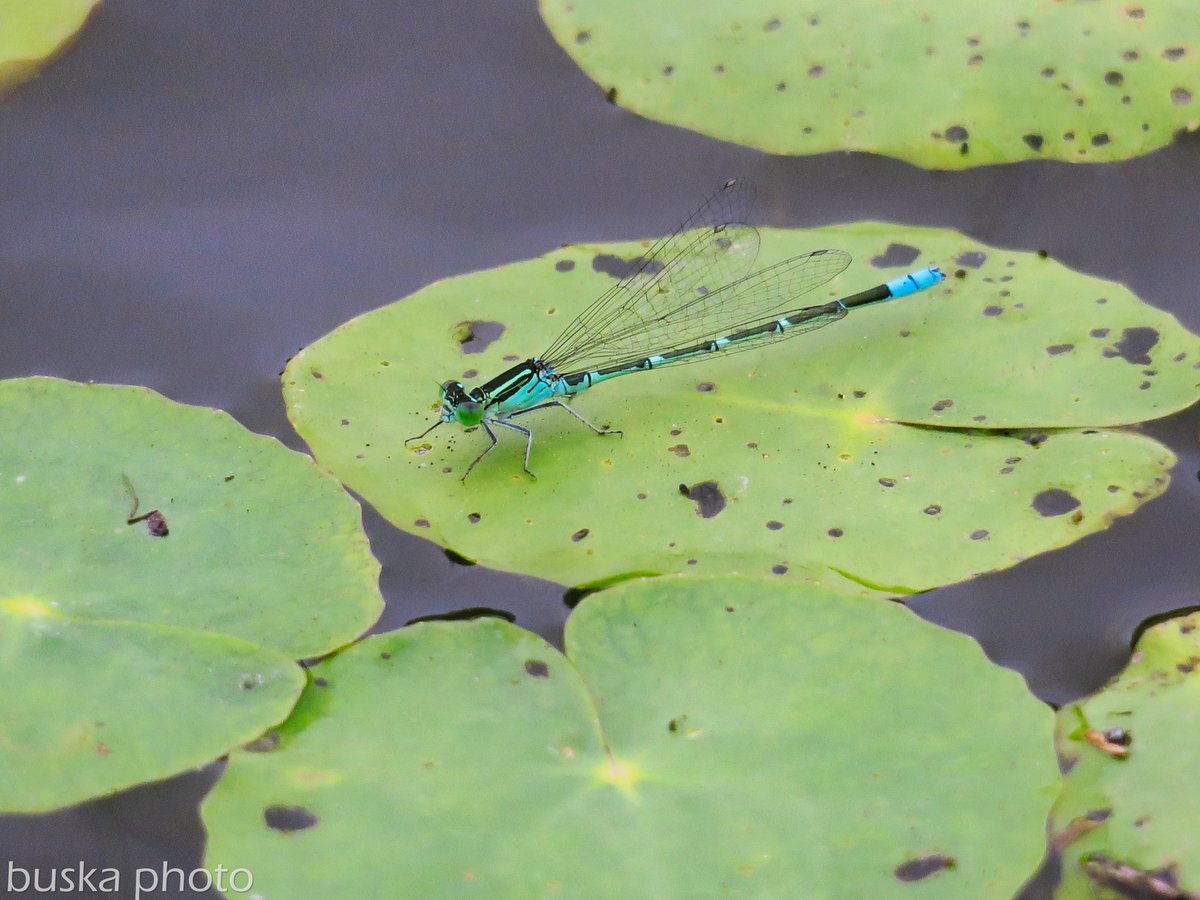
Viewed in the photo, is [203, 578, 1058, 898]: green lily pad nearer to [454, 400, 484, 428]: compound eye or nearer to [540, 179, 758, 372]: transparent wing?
[454, 400, 484, 428]: compound eye

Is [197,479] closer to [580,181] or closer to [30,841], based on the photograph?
[30,841]

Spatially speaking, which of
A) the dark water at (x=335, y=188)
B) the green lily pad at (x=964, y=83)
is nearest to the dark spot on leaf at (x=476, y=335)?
the dark water at (x=335, y=188)

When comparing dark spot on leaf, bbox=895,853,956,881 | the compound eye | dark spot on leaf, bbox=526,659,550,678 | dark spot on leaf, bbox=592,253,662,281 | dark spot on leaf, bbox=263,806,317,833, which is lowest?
dark spot on leaf, bbox=263,806,317,833

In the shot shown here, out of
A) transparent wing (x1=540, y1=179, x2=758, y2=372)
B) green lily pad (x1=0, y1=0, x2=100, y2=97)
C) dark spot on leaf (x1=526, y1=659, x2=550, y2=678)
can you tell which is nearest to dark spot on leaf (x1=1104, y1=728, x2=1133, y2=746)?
dark spot on leaf (x1=526, y1=659, x2=550, y2=678)

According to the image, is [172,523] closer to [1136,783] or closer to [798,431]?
[798,431]

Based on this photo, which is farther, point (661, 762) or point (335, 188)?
point (335, 188)

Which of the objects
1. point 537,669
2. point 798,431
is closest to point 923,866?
point 537,669
